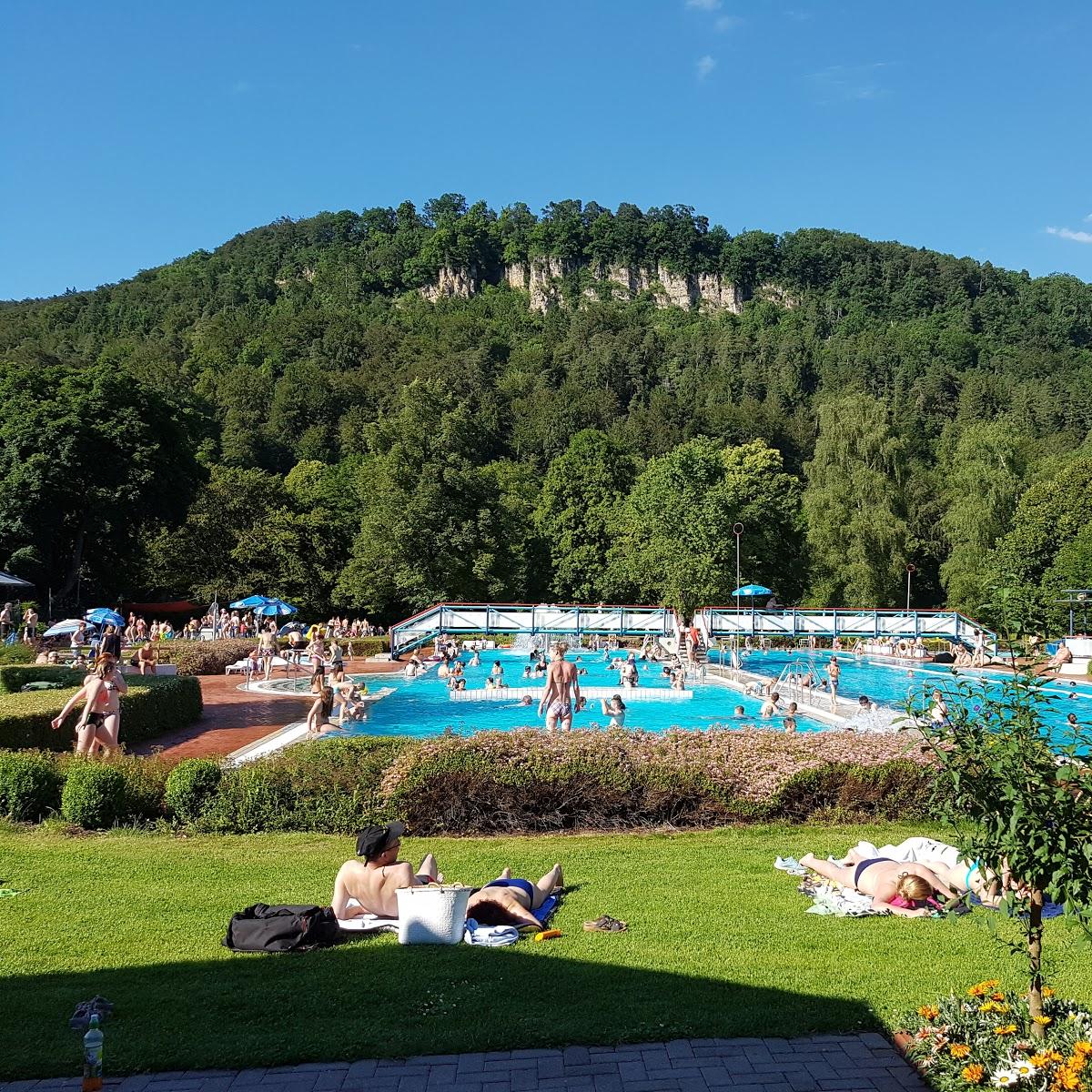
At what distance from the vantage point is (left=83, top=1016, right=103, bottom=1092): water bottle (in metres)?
4.52

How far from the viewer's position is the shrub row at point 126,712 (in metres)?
13.4

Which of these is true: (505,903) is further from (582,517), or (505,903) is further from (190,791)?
(582,517)

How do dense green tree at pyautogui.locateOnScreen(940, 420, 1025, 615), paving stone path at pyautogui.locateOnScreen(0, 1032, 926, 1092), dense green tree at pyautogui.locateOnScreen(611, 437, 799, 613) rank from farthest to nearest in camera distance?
1. dense green tree at pyautogui.locateOnScreen(940, 420, 1025, 615)
2. dense green tree at pyautogui.locateOnScreen(611, 437, 799, 613)
3. paving stone path at pyautogui.locateOnScreen(0, 1032, 926, 1092)

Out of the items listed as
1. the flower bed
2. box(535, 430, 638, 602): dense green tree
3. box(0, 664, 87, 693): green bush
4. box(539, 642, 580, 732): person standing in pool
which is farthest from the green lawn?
box(535, 430, 638, 602): dense green tree

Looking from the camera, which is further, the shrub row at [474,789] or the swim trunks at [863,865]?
the shrub row at [474,789]

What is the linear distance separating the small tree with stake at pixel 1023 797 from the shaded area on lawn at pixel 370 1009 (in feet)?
5.07

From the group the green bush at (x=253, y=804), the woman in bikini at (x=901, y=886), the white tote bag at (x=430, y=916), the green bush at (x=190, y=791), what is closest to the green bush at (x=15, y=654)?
the green bush at (x=190, y=791)

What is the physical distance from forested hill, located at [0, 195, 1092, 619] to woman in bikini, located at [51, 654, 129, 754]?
1052 centimetres

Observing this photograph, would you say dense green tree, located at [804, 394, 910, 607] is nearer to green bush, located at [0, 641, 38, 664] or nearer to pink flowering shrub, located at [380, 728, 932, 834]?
green bush, located at [0, 641, 38, 664]

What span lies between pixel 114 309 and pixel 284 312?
17935 mm

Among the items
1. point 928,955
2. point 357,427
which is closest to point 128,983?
point 928,955

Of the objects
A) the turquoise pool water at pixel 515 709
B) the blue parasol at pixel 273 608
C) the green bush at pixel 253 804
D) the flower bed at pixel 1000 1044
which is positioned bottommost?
the turquoise pool water at pixel 515 709

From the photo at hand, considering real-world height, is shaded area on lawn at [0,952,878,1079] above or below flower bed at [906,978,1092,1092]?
below

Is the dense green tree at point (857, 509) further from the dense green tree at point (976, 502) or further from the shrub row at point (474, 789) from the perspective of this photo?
the shrub row at point (474, 789)
